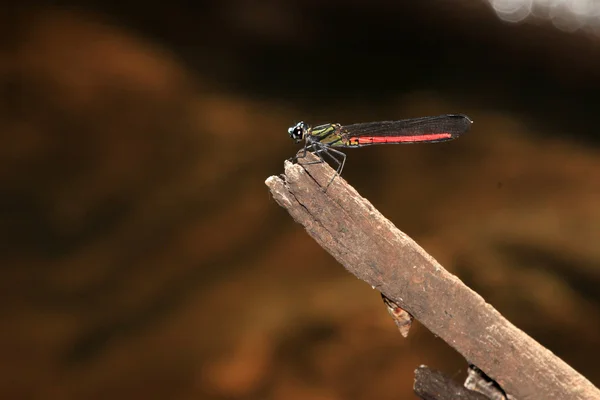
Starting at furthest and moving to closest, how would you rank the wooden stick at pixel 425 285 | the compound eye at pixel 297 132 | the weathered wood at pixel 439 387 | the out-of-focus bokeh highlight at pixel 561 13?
the out-of-focus bokeh highlight at pixel 561 13 → the compound eye at pixel 297 132 → the weathered wood at pixel 439 387 → the wooden stick at pixel 425 285

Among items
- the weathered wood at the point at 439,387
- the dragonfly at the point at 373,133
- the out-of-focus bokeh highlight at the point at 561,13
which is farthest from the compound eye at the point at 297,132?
the out-of-focus bokeh highlight at the point at 561,13

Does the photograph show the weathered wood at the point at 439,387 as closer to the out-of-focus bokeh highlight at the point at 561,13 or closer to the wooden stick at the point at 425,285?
the wooden stick at the point at 425,285

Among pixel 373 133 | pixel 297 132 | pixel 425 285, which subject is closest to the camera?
pixel 425 285

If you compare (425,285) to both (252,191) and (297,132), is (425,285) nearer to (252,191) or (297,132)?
(297,132)

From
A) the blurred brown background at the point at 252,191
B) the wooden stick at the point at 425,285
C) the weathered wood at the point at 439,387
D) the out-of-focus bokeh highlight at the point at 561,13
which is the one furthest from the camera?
the out-of-focus bokeh highlight at the point at 561,13

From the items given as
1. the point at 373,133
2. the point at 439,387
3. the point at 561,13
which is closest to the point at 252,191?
the point at 373,133

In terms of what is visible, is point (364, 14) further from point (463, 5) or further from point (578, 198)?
point (578, 198)

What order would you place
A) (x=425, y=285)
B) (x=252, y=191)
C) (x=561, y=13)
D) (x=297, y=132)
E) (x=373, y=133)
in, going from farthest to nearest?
(x=561, y=13) < (x=252, y=191) < (x=373, y=133) < (x=297, y=132) < (x=425, y=285)
